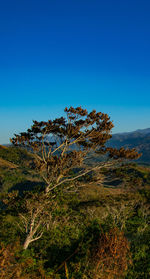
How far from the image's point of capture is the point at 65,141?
1412 centimetres

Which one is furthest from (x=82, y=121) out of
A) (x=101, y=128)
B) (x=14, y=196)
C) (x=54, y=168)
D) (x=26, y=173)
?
(x=26, y=173)

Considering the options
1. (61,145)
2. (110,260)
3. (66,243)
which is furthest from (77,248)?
(61,145)

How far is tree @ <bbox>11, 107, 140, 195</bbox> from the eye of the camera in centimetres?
1309

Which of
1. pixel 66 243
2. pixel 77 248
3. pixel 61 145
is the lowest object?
pixel 66 243

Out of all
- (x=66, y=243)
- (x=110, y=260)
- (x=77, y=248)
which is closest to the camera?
(x=110, y=260)

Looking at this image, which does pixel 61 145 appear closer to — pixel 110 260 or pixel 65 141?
pixel 65 141

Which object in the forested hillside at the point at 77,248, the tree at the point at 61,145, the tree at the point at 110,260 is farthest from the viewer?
the tree at the point at 61,145

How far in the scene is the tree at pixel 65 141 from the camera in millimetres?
13094

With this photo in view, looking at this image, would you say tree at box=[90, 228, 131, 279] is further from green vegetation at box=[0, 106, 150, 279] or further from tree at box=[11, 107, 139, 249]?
tree at box=[11, 107, 139, 249]

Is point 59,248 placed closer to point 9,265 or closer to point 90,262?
point 90,262

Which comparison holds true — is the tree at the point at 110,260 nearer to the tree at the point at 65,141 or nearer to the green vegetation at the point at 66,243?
the green vegetation at the point at 66,243

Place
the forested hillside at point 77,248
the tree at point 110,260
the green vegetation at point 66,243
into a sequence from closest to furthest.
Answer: the forested hillside at point 77,248 < the tree at point 110,260 < the green vegetation at point 66,243

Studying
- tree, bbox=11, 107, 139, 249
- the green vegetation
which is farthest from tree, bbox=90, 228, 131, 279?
tree, bbox=11, 107, 139, 249

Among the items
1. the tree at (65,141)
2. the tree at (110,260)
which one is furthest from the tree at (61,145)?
the tree at (110,260)
